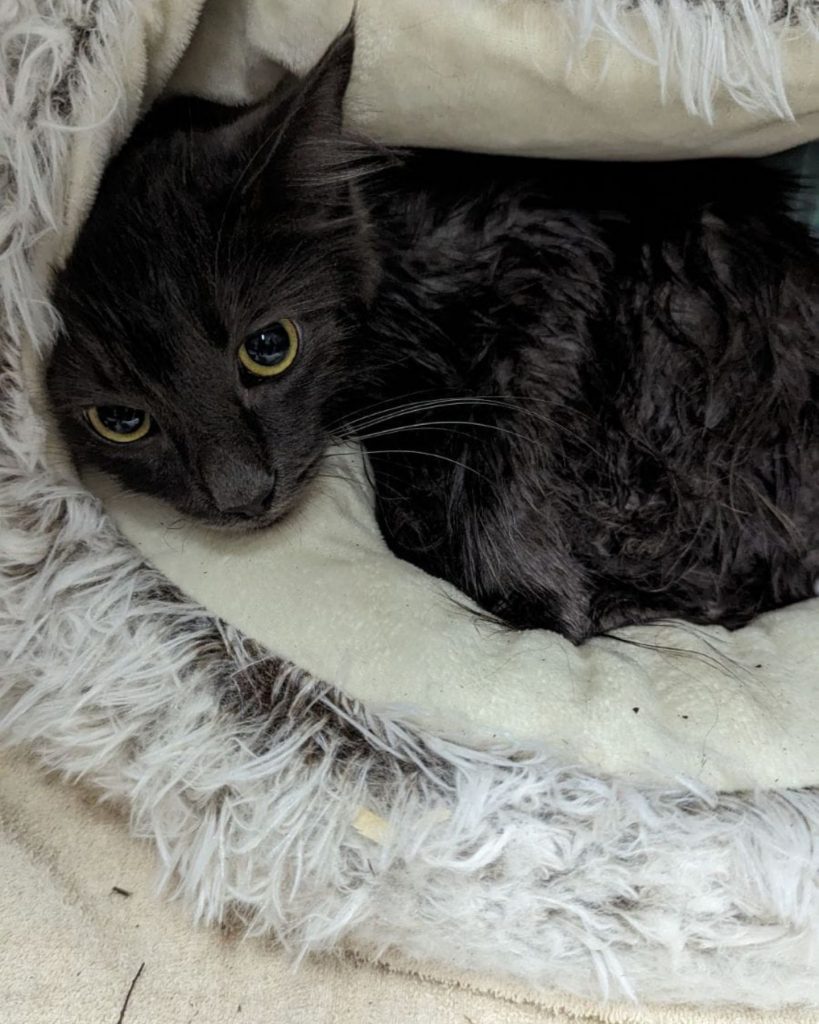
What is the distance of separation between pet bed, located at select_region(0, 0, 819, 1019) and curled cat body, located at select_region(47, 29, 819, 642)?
73 millimetres

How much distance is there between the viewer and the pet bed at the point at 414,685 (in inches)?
32.3

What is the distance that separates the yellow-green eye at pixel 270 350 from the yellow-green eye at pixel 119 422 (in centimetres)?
11

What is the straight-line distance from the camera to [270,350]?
903mm

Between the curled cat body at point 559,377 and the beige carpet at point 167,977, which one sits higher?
the curled cat body at point 559,377

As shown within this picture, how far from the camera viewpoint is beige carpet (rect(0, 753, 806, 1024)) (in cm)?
90

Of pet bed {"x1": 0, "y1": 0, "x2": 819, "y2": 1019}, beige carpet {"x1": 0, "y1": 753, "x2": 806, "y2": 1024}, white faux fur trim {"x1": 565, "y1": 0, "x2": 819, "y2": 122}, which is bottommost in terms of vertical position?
beige carpet {"x1": 0, "y1": 753, "x2": 806, "y2": 1024}

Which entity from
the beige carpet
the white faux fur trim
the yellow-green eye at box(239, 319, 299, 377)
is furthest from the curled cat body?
the beige carpet

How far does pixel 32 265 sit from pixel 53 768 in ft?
1.68

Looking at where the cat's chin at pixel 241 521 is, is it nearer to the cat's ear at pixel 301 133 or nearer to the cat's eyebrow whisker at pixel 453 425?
the cat's eyebrow whisker at pixel 453 425

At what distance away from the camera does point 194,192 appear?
861mm

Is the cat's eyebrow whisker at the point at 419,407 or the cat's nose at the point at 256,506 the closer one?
the cat's nose at the point at 256,506

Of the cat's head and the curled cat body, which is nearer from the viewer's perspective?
the cat's head

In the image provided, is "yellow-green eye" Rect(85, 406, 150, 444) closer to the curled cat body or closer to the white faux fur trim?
→ the curled cat body

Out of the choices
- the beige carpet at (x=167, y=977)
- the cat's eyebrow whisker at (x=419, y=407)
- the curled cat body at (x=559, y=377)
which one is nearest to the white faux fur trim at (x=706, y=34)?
the curled cat body at (x=559, y=377)
